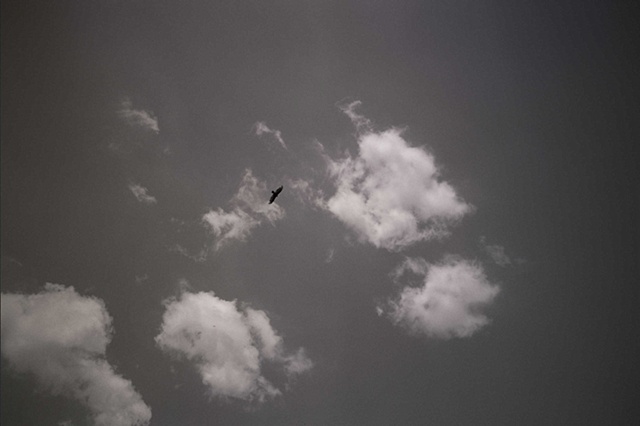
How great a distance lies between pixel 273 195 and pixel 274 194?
215 mm

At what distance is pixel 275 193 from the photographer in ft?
149

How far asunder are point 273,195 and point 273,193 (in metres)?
0.24

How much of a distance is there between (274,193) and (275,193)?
125 millimetres

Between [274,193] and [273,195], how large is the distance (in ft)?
1.13

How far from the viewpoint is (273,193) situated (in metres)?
45.5

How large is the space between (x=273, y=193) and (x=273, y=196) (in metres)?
0.36

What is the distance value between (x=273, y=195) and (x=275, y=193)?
1.41 ft

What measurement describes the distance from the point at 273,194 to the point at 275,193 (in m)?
0.40

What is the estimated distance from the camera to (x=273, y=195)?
45.5 meters

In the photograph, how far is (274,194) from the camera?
4541cm

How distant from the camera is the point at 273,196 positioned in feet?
149

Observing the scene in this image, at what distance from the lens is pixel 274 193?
4531 cm

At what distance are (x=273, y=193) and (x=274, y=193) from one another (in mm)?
262

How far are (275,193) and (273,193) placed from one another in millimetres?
365
